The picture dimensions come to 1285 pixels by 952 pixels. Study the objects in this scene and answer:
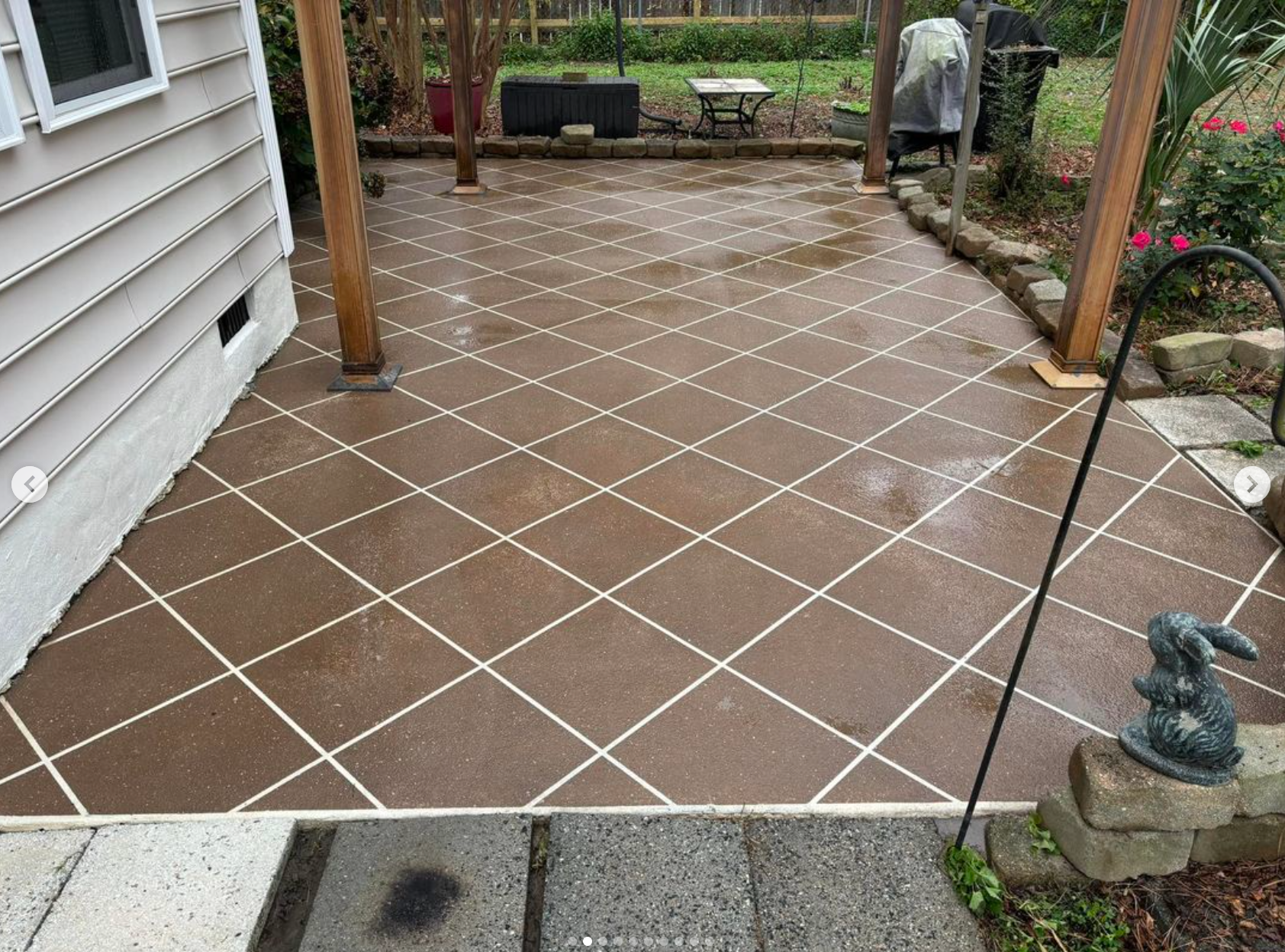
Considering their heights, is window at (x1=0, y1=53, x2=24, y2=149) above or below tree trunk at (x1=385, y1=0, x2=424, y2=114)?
above

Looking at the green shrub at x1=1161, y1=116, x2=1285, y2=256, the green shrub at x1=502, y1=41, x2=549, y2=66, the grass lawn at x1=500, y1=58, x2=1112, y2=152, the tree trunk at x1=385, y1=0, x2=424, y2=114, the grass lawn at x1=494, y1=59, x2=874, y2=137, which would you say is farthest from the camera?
the green shrub at x1=502, y1=41, x2=549, y2=66

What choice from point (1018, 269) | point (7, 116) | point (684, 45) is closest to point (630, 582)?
point (7, 116)

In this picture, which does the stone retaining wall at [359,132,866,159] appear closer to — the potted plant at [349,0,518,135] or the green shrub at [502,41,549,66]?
the potted plant at [349,0,518,135]

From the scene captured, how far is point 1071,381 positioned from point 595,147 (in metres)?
5.40

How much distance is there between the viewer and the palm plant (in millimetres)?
4512

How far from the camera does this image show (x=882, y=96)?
23.4 feet

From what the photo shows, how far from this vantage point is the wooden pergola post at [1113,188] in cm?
366

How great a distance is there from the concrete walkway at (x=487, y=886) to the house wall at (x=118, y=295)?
0.88 meters

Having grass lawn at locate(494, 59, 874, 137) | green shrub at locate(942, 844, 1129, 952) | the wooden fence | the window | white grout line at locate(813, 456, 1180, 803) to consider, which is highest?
the window

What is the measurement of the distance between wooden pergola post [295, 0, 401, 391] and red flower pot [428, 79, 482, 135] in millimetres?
4960

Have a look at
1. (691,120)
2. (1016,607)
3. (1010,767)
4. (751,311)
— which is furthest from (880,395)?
(691,120)

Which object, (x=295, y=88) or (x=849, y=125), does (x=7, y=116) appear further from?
(x=849, y=125)

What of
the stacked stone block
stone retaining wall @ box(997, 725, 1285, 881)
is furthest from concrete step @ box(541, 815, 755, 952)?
the stacked stone block

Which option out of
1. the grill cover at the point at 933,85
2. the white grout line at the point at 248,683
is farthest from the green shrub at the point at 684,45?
the white grout line at the point at 248,683
